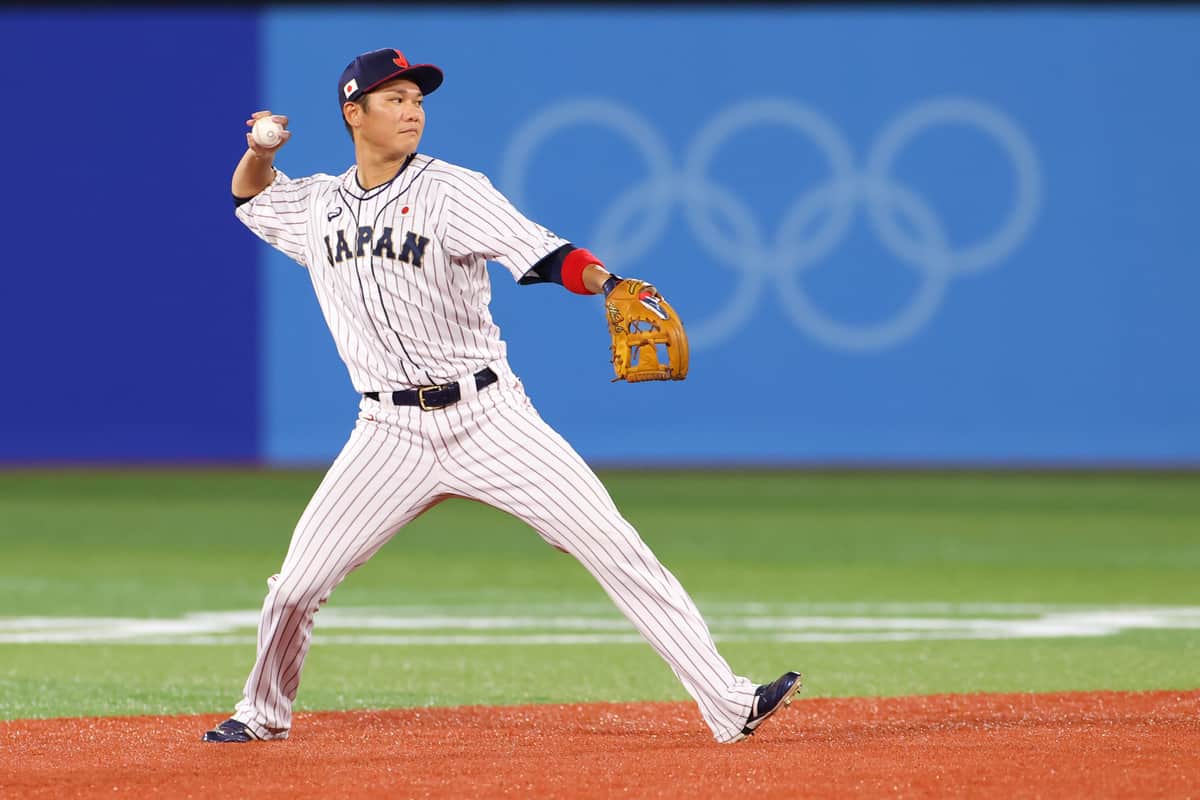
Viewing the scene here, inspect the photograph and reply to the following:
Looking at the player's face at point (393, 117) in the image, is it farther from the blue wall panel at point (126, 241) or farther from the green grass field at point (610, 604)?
the blue wall panel at point (126, 241)

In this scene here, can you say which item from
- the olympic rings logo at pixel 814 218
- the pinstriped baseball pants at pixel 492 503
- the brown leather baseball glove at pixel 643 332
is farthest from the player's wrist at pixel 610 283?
the olympic rings logo at pixel 814 218

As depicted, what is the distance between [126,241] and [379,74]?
14.3 m

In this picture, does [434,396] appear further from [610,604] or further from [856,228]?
[856,228]

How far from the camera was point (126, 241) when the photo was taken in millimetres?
19047

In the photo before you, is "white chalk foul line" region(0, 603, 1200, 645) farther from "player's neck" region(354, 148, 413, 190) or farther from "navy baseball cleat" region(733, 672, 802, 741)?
"player's neck" region(354, 148, 413, 190)

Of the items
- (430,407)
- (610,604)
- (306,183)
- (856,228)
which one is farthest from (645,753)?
(856,228)

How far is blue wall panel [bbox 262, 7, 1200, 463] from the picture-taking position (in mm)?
18594

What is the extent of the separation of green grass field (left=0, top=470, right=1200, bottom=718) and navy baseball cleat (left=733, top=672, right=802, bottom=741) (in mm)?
1628

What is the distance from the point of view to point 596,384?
18734 millimetres

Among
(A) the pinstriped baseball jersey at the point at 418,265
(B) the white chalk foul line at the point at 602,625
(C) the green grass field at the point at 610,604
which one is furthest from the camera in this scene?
(B) the white chalk foul line at the point at 602,625

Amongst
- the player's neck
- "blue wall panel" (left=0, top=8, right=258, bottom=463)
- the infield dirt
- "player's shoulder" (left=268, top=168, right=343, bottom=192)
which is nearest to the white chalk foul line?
the infield dirt

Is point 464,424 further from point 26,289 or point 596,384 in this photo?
point 26,289

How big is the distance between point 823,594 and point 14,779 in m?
5.81

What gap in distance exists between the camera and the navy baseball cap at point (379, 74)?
532cm
